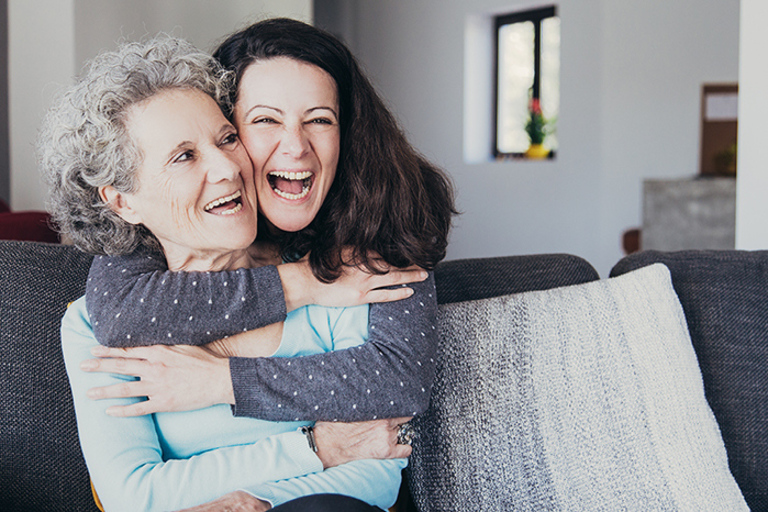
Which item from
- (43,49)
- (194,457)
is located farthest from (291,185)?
(43,49)

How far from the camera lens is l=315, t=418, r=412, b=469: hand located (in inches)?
46.4

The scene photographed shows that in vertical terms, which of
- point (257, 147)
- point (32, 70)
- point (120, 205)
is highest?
point (32, 70)

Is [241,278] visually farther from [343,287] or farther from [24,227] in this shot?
[24,227]

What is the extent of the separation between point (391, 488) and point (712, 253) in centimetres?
102

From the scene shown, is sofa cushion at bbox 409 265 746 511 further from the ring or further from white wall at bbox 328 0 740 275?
white wall at bbox 328 0 740 275

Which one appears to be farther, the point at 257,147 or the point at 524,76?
the point at 524,76

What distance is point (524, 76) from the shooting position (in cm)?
597

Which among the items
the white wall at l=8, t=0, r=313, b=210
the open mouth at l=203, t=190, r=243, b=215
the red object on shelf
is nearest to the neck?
the open mouth at l=203, t=190, r=243, b=215

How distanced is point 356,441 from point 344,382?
0.13m

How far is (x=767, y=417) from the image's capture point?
→ 154 cm

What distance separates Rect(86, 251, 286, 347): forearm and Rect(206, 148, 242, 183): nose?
163 millimetres

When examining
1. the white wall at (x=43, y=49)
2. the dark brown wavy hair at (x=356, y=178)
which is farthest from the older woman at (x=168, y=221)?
the white wall at (x=43, y=49)

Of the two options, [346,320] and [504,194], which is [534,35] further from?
[346,320]

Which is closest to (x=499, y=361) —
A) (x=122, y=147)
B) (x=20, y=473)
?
(x=122, y=147)
